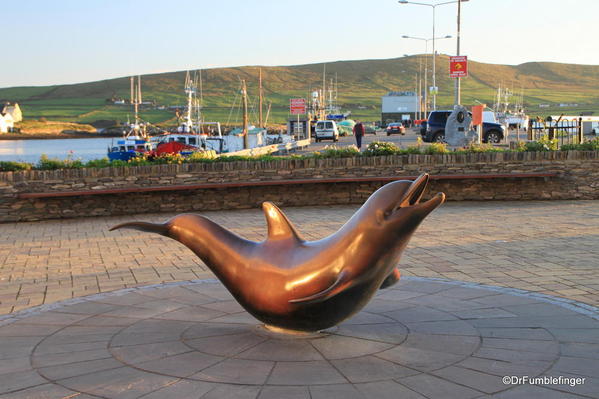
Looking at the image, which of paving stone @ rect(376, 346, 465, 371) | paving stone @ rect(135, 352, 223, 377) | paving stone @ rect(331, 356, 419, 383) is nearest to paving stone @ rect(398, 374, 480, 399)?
paving stone @ rect(331, 356, 419, 383)

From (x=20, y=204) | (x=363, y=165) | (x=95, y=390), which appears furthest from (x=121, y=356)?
(x=363, y=165)

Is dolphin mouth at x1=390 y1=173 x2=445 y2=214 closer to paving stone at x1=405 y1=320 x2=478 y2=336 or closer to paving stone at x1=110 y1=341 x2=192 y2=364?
paving stone at x1=405 y1=320 x2=478 y2=336

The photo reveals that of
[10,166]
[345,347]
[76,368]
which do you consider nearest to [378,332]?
[345,347]

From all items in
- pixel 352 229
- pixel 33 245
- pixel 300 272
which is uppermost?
pixel 352 229

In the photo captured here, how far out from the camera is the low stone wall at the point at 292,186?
1580cm

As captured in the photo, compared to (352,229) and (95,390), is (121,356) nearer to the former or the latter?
(95,390)

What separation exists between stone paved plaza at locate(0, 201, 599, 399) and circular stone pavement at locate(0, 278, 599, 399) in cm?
2

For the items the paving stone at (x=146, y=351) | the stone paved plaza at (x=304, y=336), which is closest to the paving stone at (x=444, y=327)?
the stone paved plaza at (x=304, y=336)

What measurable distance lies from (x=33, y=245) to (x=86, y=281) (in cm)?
381

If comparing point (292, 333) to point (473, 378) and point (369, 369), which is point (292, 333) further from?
point (473, 378)

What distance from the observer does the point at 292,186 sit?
56.0 ft

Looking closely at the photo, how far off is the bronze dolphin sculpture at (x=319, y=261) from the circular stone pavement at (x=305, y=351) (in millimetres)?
351

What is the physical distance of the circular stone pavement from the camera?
4.75 metres

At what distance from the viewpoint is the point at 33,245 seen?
12.1 metres
